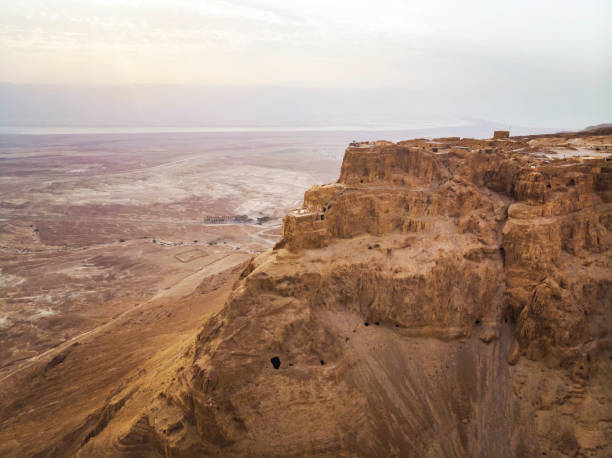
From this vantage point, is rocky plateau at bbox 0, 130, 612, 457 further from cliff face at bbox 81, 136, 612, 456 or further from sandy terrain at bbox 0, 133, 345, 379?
sandy terrain at bbox 0, 133, 345, 379

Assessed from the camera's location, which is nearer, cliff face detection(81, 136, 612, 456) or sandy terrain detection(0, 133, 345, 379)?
cliff face detection(81, 136, 612, 456)

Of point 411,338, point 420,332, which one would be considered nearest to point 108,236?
point 411,338

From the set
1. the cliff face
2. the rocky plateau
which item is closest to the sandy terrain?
the rocky plateau

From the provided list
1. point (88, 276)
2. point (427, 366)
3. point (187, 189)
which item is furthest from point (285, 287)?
point (187, 189)

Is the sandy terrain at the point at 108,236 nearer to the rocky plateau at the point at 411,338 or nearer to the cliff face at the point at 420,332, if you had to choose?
the rocky plateau at the point at 411,338

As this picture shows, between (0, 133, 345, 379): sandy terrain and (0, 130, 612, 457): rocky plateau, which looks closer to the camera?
(0, 130, 612, 457): rocky plateau

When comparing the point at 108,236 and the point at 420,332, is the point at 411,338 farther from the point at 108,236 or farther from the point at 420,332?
the point at 108,236

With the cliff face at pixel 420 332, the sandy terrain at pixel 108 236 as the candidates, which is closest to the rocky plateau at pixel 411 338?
the cliff face at pixel 420 332
